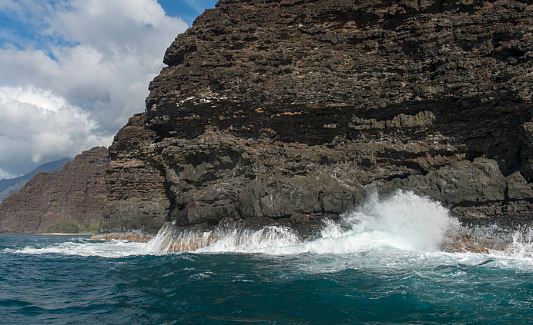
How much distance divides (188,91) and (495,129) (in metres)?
12.6

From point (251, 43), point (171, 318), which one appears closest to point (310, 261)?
point (171, 318)

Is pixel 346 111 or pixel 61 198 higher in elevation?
pixel 61 198

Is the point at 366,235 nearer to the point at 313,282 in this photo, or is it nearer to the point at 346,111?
the point at 346,111

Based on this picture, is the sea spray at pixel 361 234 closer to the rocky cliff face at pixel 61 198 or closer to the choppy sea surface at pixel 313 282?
the choppy sea surface at pixel 313 282

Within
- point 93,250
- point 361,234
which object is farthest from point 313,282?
point 93,250

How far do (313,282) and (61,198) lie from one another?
109411 millimetres

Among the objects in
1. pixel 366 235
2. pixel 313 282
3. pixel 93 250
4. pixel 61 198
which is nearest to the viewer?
pixel 313 282

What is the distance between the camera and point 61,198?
93875mm

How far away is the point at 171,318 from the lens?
181 inches

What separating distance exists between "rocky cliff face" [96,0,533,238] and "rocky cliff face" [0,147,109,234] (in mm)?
87141

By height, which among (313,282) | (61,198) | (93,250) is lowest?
(93,250)

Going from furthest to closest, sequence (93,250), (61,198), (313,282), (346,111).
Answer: (61,198) < (93,250) < (346,111) < (313,282)

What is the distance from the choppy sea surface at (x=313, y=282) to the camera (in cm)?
470

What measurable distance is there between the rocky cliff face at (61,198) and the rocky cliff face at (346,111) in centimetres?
8714
